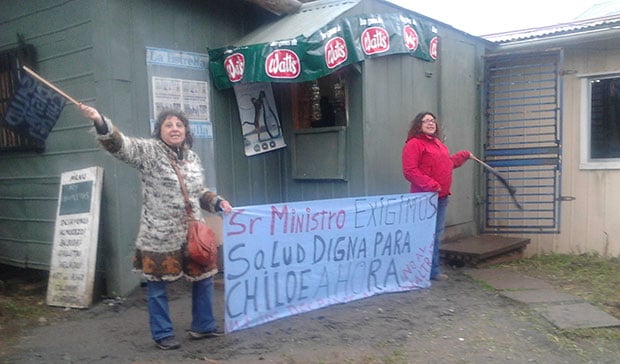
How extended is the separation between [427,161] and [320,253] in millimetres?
1616

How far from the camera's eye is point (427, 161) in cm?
579

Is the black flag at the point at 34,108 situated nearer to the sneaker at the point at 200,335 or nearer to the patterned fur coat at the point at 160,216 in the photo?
the patterned fur coat at the point at 160,216

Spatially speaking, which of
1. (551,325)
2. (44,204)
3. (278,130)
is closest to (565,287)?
(551,325)

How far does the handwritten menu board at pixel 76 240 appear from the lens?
16.8 feet

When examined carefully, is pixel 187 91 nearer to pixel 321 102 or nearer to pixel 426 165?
pixel 321 102

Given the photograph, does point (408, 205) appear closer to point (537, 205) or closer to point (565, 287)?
point (565, 287)

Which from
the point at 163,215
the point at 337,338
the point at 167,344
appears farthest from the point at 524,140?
the point at 167,344

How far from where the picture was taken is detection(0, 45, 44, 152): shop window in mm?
5824

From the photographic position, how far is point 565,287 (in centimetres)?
608

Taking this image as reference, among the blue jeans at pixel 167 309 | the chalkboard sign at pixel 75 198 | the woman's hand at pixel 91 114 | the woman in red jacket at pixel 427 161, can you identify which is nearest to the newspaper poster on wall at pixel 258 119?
the woman in red jacket at pixel 427 161

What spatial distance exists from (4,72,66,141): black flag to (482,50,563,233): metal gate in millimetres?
5563

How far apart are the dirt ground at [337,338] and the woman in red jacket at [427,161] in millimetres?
1153

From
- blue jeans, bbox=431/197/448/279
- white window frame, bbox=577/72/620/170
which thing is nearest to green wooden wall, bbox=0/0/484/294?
blue jeans, bbox=431/197/448/279

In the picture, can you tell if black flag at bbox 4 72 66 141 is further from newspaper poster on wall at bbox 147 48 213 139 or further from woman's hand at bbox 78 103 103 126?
woman's hand at bbox 78 103 103 126
